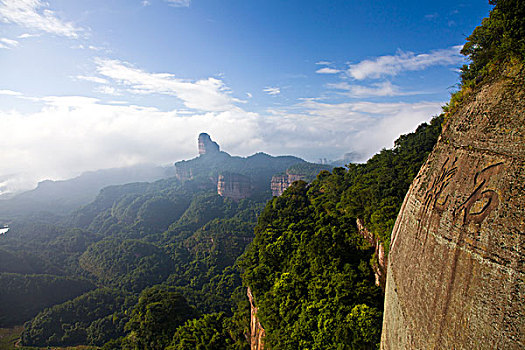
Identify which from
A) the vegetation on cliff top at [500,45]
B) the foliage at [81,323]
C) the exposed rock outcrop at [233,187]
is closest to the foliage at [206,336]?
the foliage at [81,323]

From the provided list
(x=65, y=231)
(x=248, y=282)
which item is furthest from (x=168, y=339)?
(x=65, y=231)

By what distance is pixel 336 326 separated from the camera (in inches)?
523

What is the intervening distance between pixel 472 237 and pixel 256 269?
21034mm

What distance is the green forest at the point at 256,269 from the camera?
12.9 metres

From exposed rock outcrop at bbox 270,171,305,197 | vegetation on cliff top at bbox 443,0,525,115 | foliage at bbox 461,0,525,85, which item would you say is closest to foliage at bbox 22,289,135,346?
vegetation on cliff top at bbox 443,0,525,115

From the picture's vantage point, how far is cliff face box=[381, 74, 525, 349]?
16.5 feet

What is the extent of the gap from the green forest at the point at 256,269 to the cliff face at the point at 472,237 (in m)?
1.88

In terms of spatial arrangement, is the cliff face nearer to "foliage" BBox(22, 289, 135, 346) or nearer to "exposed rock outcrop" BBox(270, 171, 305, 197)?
"foliage" BBox(22, 289, 135, 346)

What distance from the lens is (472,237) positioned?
5.73 metres

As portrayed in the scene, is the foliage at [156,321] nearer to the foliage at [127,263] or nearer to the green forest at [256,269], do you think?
the green forest at [256,269]

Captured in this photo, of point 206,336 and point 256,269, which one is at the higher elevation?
point 256,269

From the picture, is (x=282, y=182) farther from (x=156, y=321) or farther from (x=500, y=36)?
(x=500, y=36)

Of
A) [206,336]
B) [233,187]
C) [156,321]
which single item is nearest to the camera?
[206,336]

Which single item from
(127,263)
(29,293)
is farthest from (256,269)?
(29,293)
